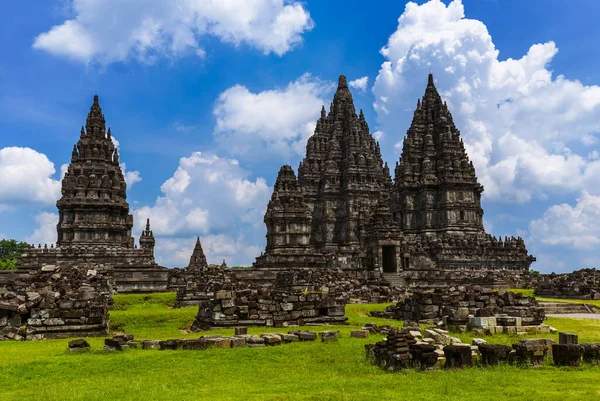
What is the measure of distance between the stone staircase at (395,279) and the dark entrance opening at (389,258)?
2337 mm

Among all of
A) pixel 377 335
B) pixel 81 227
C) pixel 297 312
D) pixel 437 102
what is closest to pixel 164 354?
pixel 377 335

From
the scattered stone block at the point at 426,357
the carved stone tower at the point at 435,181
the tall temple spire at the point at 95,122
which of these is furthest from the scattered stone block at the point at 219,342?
the carved stone tower at the point at 435,181

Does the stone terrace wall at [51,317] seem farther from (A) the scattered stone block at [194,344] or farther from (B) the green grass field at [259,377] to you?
(A) the scattered stone block at [194,344]

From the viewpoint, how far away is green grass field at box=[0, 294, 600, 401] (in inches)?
345

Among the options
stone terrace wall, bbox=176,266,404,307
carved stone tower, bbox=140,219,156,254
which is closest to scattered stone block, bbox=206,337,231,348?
stone terrace wall, bbox=176,266,404,307

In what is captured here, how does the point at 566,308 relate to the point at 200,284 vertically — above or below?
below

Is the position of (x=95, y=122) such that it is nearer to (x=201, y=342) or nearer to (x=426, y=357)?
(x=201, y=342)

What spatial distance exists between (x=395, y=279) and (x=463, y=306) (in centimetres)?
2278

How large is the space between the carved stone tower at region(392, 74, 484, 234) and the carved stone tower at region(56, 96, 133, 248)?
1312 inches

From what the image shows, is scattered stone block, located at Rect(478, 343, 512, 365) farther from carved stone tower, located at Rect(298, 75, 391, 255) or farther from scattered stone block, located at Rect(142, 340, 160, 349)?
carved stone tower, located at Rect(298, 75, 391, 255)

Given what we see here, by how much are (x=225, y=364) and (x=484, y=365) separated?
5.47m

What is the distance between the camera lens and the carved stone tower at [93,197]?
174ft

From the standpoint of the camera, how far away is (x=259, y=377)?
1061 cm

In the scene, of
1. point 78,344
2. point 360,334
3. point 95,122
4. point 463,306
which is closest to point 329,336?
point 360,334
